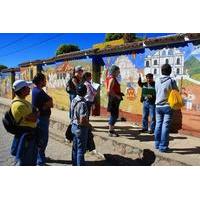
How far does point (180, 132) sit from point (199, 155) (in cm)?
233

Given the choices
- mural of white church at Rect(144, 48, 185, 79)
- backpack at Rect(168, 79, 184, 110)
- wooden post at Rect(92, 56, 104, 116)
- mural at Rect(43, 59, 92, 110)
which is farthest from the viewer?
mural at Rect(43, 59, 92, 110)

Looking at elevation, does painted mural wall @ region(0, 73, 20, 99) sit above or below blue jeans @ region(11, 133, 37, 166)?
above

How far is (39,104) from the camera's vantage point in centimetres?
595

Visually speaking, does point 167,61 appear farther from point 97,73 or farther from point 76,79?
point 97,73

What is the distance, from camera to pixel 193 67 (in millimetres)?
8297

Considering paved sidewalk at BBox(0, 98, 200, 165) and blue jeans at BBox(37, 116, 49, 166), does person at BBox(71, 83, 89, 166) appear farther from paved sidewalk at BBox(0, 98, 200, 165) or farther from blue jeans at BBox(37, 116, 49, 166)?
paved sidewalk at BBox(0, 98, 200, 165)

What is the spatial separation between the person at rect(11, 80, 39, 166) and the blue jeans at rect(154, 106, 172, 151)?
260 centimetres

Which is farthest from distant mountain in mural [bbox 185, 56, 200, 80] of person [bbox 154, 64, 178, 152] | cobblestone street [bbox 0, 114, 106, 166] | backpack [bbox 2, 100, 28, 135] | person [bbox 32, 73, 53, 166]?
backpack [bbox 2, 100, 28, 135]

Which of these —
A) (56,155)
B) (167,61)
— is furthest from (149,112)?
(56,155)

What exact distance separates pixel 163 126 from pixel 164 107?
1.16ft

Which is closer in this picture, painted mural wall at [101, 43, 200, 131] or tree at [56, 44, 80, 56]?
painted mural wall at [101, 43, 200, 131]

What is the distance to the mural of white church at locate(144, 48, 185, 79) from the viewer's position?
28.5 feet

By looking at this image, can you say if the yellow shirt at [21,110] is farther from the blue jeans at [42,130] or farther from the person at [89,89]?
the person at [89,89]

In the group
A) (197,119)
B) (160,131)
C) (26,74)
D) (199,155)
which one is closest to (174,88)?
(160,131)
